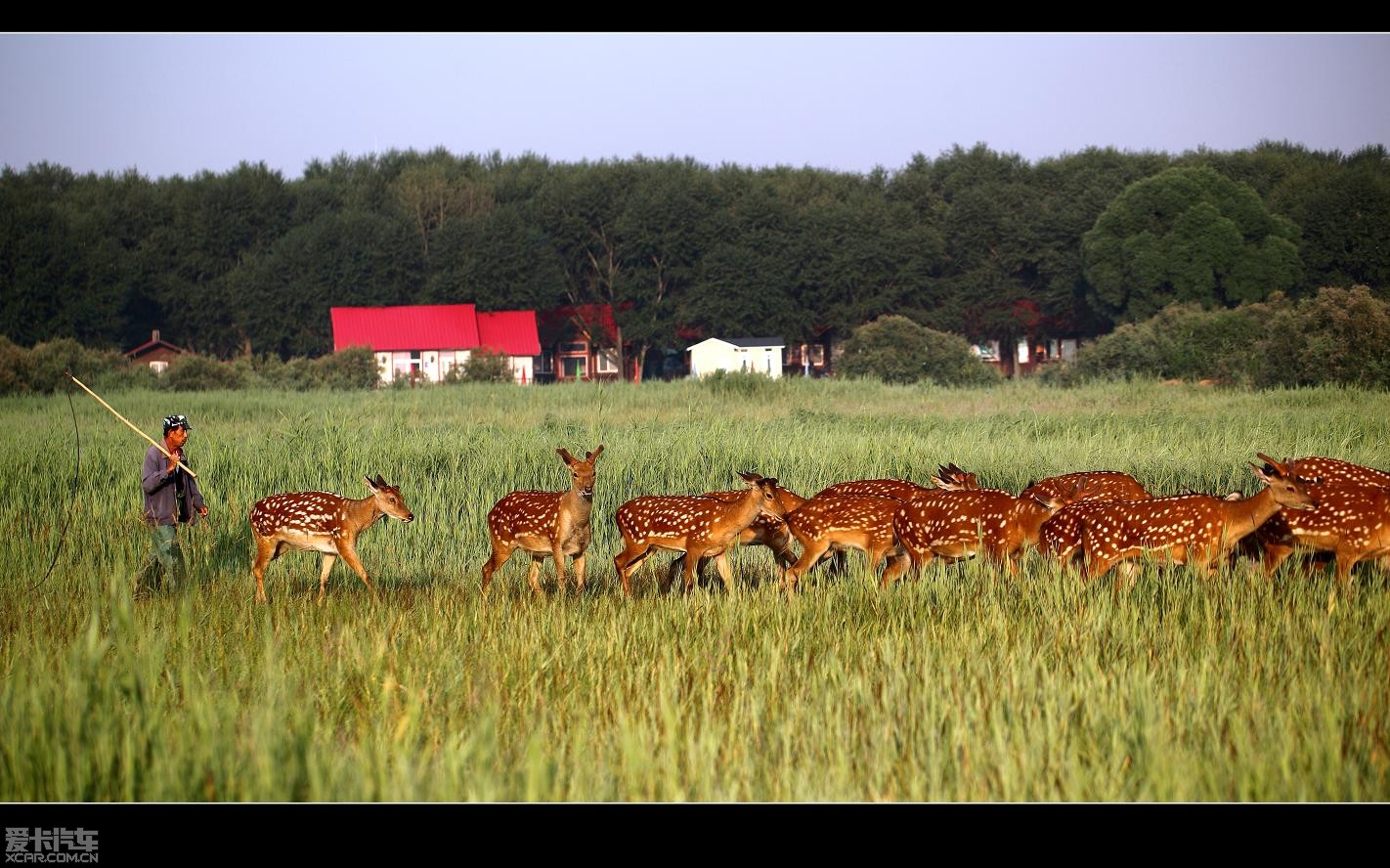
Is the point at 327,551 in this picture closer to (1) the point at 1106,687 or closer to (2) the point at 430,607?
(2) the point at 430,607

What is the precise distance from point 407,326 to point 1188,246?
31.0 m

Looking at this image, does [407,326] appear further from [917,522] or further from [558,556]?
[917,522]

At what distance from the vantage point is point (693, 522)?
10.7 m

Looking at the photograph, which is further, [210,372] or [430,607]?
[210,372]

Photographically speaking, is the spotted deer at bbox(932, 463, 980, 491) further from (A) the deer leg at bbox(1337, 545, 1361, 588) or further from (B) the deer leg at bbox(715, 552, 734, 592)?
(A) the deer leg at bbox(1337, 545, 1361, 588)

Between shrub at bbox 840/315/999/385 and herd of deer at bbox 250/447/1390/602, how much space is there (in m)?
33.4

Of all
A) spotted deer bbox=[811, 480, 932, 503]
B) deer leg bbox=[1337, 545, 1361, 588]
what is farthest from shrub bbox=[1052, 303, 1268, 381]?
deer leg bbox=[1337, 545, 1361, 588]

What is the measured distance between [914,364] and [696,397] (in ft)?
53.5

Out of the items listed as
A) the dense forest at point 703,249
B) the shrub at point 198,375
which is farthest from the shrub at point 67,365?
the dense forest at point 703,249

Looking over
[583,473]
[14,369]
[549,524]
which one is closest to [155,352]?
[14,369]

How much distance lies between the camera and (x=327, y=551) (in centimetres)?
1084

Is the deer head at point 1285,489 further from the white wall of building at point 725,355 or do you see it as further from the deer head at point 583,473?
the white wall of building at point 725,355

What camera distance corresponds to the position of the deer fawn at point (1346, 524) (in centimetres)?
948

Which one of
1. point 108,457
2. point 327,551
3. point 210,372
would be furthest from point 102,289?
point 327,551
